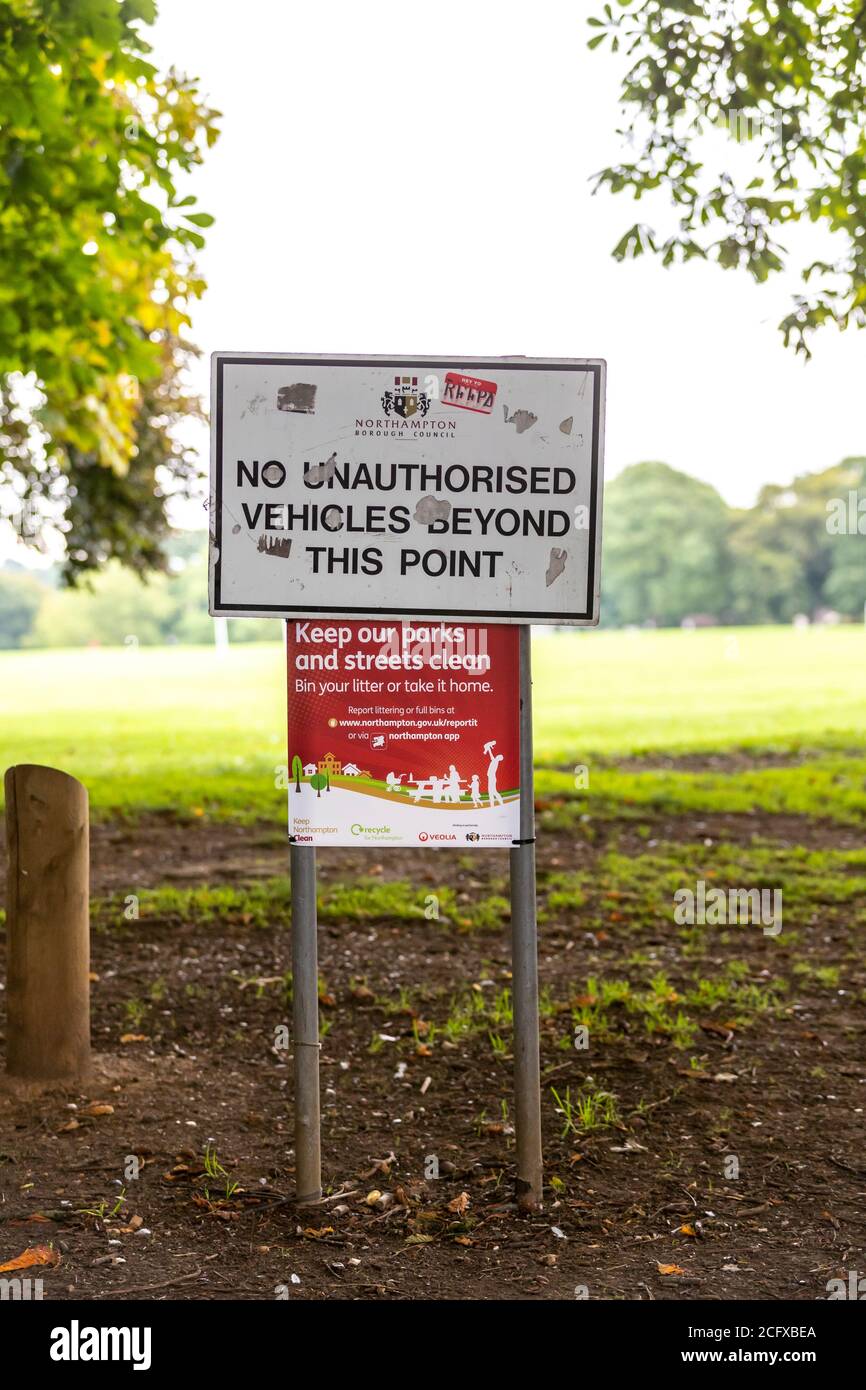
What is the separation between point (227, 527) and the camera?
3951mm

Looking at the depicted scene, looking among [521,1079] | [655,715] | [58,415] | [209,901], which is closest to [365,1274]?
[521,1079]

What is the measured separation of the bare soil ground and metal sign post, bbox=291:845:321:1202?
123 millimetres

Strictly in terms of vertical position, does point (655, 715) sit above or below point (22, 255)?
below

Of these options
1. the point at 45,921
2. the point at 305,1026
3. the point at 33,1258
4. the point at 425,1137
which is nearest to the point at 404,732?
the point at 305,1026

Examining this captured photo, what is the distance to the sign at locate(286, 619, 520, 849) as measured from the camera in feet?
13.2

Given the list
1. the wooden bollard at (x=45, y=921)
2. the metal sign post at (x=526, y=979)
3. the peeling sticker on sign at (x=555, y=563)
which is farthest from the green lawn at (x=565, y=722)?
the peeling sticker on sign at (x=555, y=563)

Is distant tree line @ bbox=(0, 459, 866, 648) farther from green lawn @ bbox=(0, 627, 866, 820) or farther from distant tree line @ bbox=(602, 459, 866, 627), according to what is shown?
green lawn @ bbox=(0, 627, 866, 820)

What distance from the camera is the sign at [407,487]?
3928mm

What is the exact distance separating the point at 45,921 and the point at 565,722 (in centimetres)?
1504

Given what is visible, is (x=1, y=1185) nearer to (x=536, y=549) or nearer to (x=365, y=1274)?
(x=365, y=1274)

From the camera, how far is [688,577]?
69312 millimetres

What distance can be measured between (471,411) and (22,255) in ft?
17.3

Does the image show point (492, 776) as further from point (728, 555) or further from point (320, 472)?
point (728, 555)
